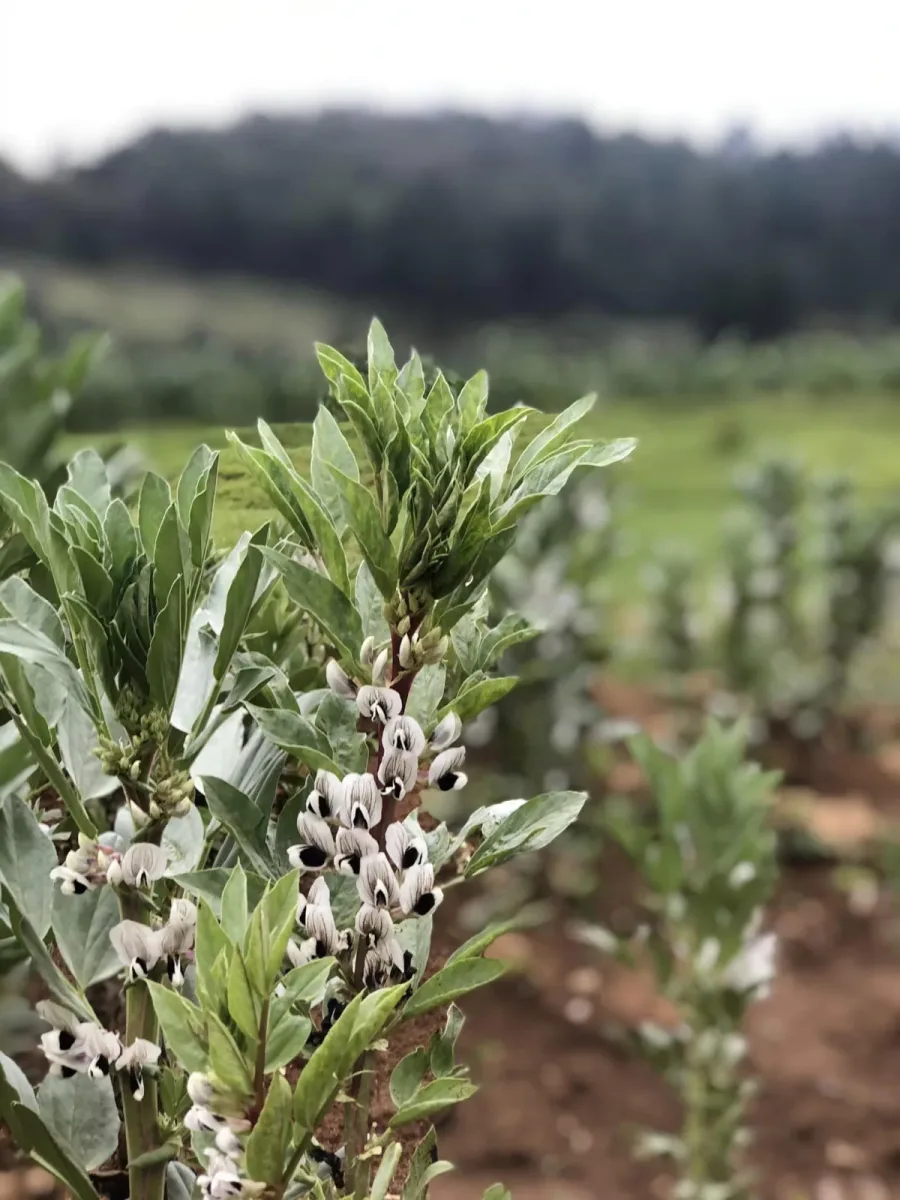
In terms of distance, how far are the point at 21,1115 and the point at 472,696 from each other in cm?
13

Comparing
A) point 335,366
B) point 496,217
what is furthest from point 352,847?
point 496,217

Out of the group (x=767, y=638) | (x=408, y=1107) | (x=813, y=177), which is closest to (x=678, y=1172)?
(x=408, y=1107)

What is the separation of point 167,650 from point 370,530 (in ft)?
0.17

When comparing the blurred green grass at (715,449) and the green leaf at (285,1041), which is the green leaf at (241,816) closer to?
the green leaf at (285,1041)

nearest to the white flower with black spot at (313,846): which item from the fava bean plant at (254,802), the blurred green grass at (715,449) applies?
the fava bean plant at (254,802)

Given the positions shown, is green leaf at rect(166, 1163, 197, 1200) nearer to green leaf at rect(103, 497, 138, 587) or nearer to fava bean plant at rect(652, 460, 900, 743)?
green leaf at rect(103, 497, 138, 587)

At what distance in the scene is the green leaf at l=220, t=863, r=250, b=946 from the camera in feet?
0.75

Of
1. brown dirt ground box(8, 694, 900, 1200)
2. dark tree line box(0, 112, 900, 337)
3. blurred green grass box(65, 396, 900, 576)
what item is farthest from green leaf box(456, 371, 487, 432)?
blurred green grass box(65, 396, 900, 576)

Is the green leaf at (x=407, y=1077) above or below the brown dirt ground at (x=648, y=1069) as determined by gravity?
above

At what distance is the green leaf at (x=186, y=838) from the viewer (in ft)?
0.85

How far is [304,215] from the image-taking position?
7.07 ft

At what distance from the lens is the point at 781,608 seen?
1.90 m

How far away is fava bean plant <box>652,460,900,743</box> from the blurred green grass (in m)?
0.53

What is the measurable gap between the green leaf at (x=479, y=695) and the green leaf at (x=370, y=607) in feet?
0.08
